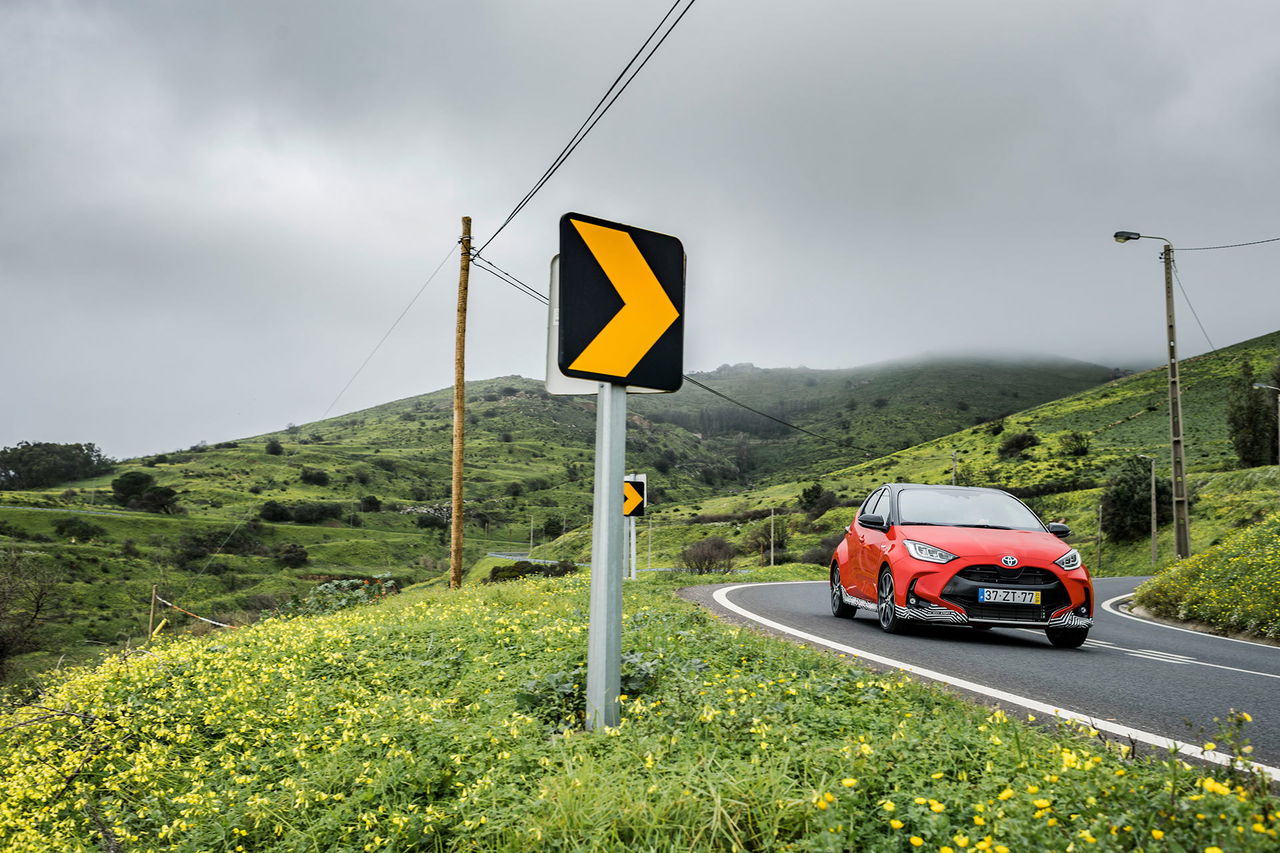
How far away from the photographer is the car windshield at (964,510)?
8641 millimetres

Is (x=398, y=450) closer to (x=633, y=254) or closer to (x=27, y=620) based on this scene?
(x=27, y=620)

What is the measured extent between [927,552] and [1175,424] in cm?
1779

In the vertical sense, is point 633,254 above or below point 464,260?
below

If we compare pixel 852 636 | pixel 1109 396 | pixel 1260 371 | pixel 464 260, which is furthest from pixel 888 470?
pixel 852 636

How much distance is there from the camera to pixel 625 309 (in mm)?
3682

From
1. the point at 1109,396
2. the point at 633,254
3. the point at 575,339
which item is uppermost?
the point at 1109,396

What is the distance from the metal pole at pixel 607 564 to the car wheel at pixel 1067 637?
20.1ft

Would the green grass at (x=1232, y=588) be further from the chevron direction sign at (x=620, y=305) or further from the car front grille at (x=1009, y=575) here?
the chevron direction sign at (x=620, y=305)

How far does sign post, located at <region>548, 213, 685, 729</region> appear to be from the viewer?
11.6 ft

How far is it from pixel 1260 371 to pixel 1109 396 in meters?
18.3

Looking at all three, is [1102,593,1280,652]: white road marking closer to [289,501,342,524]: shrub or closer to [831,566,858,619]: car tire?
[831,566,858,619]: car tire

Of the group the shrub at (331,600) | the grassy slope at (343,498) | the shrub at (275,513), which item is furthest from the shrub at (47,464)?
the shrub at (331,600)

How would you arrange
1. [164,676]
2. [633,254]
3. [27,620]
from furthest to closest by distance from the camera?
[27,620], [164,676], [633,254]

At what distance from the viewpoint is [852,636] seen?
824 cm
